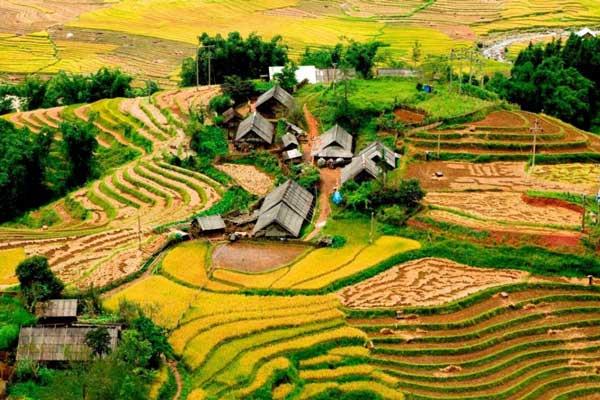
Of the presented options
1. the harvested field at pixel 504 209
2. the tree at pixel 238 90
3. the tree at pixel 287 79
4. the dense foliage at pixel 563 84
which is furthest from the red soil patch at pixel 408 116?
the dense foliage at pixel 563 84

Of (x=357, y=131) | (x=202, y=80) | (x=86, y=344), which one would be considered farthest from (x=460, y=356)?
(x=202, y=80)

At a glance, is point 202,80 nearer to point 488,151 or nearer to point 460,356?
point 488,151

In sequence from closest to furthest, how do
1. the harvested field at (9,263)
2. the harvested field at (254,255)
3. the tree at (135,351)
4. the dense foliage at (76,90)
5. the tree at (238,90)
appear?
the tree at (135,351)
the harvested field at (9,263)
the harvested field at (254,255)
the tree at (238,90)
the dense foliage at (76,90)

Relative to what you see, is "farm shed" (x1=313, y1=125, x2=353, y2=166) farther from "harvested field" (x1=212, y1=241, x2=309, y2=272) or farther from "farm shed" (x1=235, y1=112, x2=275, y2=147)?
"harvested field" (x1=212, y1=241, x2=309, y2=272)

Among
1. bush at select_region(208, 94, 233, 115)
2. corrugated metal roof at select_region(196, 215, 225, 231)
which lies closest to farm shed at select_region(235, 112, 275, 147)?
bush at select_region(208, 94, 233, 115)

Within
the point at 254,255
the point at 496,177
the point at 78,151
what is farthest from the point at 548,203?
the point at 78,151

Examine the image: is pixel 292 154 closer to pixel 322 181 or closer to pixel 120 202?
pixel 322 181

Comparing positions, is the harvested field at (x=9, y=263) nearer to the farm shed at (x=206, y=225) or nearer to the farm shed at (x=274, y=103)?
the farm shed at (x=206, y=225)
